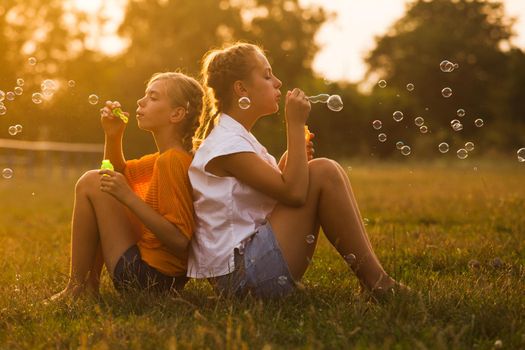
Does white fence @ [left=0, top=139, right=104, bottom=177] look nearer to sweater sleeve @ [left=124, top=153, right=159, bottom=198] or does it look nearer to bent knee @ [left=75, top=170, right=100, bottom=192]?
sweater sleeve @ [left=124, top=153, right=159, bottom=198]

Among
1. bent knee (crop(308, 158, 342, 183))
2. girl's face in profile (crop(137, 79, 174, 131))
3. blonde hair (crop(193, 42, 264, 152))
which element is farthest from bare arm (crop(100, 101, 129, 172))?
bent knee (crop(308, 158, 342, 183))

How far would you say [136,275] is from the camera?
3.18m

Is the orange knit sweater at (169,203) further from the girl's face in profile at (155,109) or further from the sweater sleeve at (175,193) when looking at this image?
the girl's face in profile at (155,109)

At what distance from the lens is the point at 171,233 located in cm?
307

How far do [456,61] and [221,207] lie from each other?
142 ft

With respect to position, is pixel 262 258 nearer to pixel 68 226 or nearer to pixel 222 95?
pixel 222 95

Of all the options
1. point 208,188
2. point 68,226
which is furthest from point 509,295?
point 68,226

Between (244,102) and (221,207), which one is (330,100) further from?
(221,207)

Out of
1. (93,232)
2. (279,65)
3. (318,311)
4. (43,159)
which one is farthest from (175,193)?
(279,65)

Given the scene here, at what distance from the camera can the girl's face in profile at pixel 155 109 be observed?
3340 millimetres

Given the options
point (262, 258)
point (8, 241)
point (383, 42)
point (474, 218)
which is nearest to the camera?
point (262, 258)

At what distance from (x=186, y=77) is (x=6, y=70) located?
2862cm

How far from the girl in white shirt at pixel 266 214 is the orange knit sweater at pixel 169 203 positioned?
54mm

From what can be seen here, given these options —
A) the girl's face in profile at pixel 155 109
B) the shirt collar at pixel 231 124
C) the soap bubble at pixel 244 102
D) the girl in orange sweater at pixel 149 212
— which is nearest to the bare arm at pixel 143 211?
the girl in orange sweater at pixel 149 212
